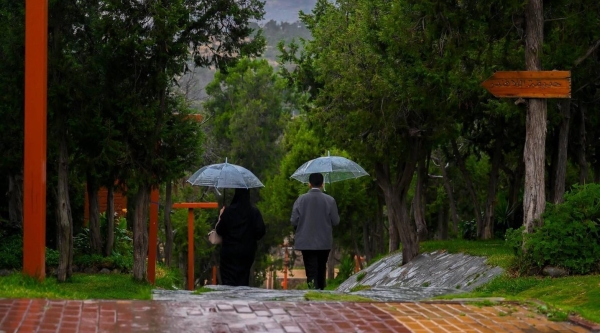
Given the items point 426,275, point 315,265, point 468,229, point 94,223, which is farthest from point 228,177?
point 468,229

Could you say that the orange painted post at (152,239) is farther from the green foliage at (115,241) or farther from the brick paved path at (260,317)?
the brick paved path at (260,317)

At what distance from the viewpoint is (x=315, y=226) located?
15.7 meters

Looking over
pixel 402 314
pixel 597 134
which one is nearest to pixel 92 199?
pixel 597 134

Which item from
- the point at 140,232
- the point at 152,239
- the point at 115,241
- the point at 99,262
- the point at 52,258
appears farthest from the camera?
the point at 115,241

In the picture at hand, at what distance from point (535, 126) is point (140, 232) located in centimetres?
666

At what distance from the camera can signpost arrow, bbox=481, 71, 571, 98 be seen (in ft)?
51.4

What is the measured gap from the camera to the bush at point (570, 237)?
49.1 ft

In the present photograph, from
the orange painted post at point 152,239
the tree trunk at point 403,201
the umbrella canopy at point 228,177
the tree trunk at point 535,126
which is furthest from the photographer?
the tree trunk at point 403,201

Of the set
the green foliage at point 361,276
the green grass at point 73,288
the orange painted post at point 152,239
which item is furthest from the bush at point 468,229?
the green grass at point 73,288

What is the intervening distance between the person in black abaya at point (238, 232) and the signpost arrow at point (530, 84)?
151 inches

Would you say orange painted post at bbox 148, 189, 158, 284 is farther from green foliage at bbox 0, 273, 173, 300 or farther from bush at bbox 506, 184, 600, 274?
bush at bbox 506, 184, 600, 274

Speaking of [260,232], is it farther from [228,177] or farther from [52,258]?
[52,258]

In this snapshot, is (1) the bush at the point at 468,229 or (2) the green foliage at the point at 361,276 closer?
(2) the green foliage at the point at 361,276

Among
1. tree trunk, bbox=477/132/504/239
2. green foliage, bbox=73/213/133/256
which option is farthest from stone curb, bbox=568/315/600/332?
tree trunk, bbox=477/132/504/239
